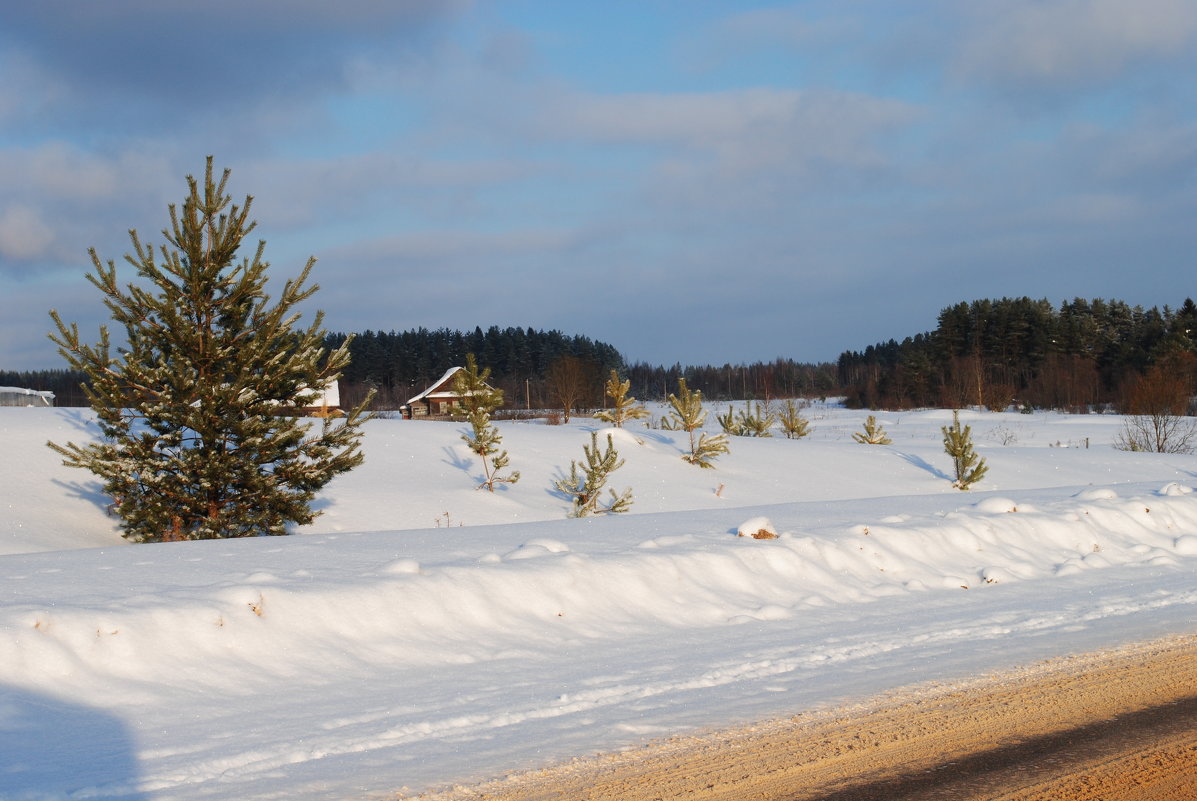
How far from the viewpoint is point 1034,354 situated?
3349 inches

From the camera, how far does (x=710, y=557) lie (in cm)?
987

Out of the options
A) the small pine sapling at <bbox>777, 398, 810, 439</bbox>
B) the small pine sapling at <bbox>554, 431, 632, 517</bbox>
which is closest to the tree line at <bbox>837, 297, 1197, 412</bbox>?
the small pine sapling at <bbox>777, 398, 810, 439</bbox>

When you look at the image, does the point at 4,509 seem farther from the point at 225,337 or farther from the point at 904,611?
the point at 904,611

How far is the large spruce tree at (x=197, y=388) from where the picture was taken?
13281mm

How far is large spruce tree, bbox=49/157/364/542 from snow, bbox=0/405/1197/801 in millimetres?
1803

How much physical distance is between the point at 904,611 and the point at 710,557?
1996 mm

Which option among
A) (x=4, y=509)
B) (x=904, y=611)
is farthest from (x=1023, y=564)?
(x=4, y=509)

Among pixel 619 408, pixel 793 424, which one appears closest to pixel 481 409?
pixel 619 408

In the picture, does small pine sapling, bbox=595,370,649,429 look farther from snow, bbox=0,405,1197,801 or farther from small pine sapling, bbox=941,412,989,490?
snow, bbox=0,405,1197,801

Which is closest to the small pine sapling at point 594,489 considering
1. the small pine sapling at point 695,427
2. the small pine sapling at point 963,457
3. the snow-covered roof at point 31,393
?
the small pine sapling at point 695,427

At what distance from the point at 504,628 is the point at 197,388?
757cm

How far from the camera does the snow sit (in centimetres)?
514

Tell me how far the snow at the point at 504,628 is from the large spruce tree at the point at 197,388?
5.91 ft

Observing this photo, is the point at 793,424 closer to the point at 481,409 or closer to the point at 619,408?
the point at 619,408
